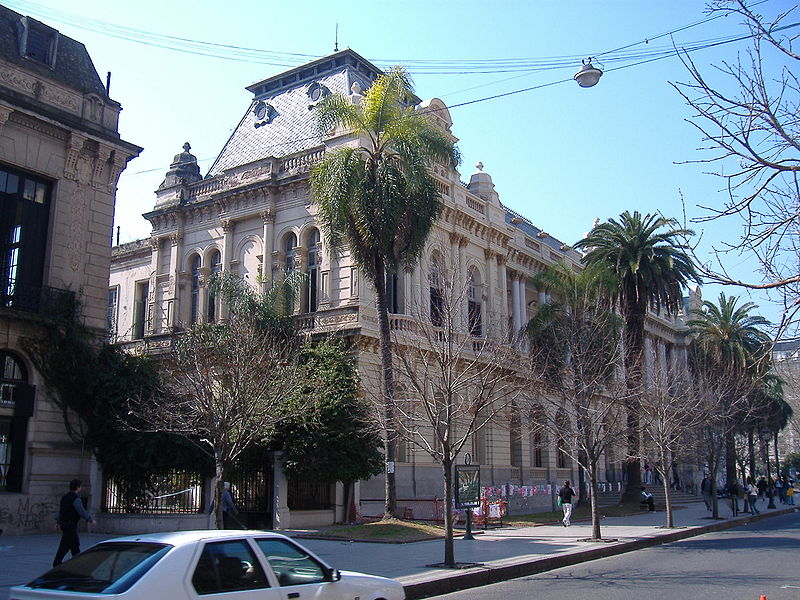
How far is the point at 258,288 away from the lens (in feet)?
A: 110

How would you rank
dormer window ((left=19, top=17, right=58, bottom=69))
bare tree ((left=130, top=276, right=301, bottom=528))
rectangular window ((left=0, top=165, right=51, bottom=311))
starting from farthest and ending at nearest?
1. dormer window ((left=19, top=17, right=58, bottom=69))
2. rectangular window ((left=0, top=165, right=51, bottom=311))
3. bare tree ((left=130, top=276, right=301, bottom=528))

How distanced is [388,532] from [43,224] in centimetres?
1327

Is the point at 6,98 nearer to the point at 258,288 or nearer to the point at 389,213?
the point at 389,213

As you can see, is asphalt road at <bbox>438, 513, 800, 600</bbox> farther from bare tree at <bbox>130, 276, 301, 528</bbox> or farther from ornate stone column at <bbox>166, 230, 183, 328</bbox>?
ornate stone column at <bbox>166, 230, 183, 328</bbox>

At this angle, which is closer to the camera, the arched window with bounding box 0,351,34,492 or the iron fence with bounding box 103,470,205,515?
the arched window with bounding box 0,351,34,492

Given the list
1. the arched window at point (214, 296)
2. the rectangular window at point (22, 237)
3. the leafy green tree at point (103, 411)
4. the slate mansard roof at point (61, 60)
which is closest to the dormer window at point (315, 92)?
the arched window at point (214, 296)

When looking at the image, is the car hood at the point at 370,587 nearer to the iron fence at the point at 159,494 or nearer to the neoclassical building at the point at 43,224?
the iron fence at the point at 159,494

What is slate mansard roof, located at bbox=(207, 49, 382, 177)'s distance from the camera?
123 ft

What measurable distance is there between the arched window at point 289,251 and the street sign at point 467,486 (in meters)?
14.0

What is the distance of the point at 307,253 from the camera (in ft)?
109

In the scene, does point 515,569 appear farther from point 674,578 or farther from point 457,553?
point 674,578

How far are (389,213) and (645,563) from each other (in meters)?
12.1

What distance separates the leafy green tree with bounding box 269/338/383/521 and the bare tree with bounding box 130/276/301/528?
1.13 meters

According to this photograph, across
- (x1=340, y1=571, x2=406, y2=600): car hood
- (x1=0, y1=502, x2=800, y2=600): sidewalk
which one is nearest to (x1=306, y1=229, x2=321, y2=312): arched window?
(x1=0, y1=502, x2=800, y2=600): sidewalk
